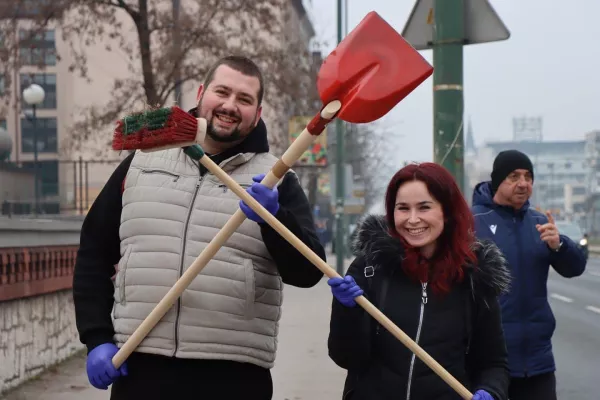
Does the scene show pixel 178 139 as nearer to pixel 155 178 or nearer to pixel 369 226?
pixel 155 178

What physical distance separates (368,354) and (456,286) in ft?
1.23

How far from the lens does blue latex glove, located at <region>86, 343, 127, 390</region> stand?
295 centimetres

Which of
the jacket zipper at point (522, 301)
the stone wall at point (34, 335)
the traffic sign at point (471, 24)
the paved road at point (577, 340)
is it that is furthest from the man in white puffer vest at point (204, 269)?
the paved road at point (577, 340)

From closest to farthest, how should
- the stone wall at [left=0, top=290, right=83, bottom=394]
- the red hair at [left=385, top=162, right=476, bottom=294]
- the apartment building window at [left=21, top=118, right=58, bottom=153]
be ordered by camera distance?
the red hair at [left=385, top=162, right=476, bottom=294] < the stone wall at [left=0, top=290, right=83, bottom=394] < the apartment building window at [left=21, top=118, right=58, bottom=153]

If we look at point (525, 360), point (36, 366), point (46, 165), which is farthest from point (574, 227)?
point (525, 360)

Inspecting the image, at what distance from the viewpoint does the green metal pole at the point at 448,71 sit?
5129 mm

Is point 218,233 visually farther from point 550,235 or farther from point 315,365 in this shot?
point 315,365

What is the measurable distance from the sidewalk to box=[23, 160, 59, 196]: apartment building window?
7.30 ft

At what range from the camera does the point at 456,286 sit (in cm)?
310

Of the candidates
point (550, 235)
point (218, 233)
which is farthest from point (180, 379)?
point (550, 235)

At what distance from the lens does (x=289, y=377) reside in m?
8.28

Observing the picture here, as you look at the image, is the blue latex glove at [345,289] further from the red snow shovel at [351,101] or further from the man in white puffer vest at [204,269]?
the man in white puffer vest at [204,269]

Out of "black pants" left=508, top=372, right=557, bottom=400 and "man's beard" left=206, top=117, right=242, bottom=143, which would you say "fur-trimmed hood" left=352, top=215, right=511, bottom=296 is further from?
"black pants" left=508, top=372, right=557, bottom=400

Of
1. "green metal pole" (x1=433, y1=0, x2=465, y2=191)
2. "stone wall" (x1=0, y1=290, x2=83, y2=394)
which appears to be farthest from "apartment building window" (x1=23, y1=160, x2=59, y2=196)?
"green metal pole" (x1=433, y1=0, x2=465, y2=191)
